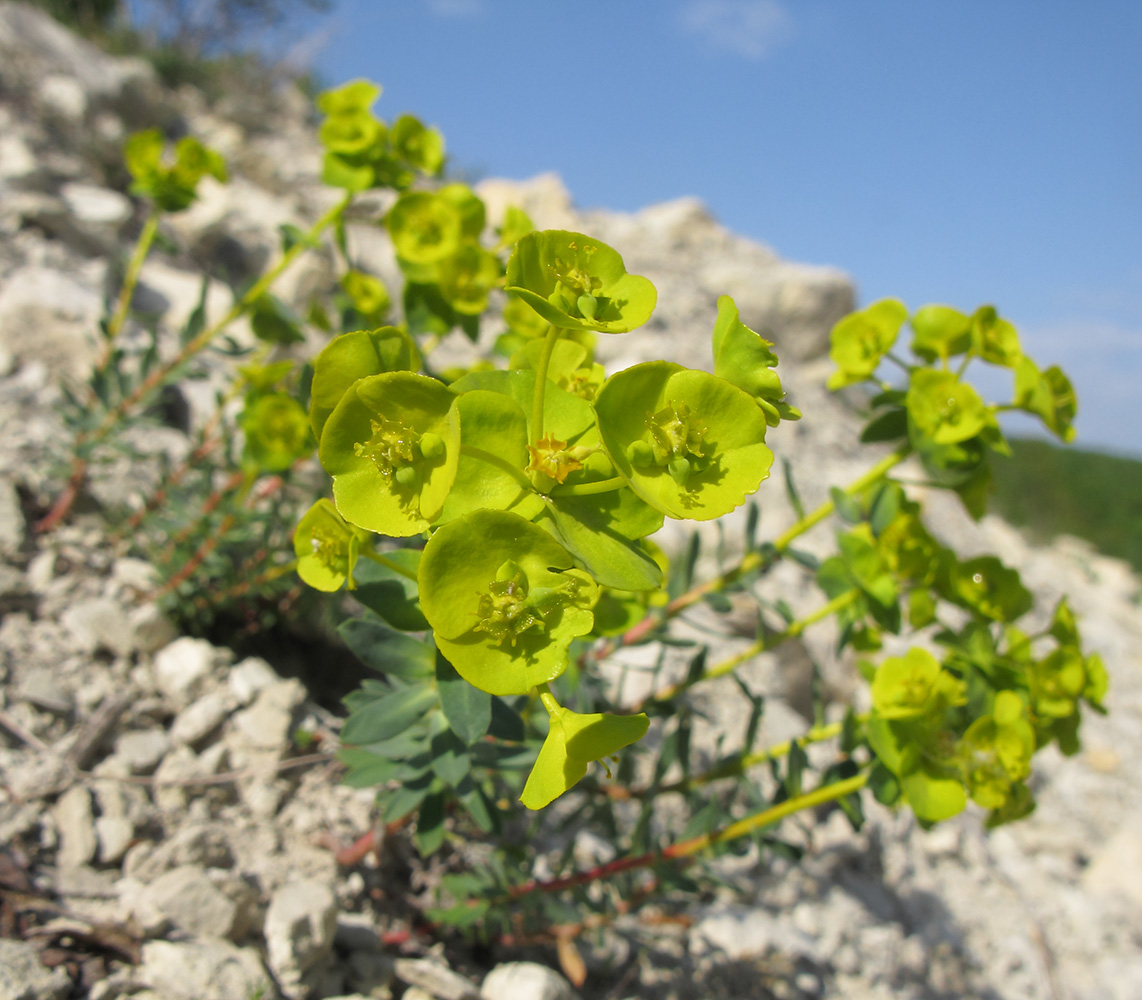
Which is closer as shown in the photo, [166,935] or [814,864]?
[166,935]

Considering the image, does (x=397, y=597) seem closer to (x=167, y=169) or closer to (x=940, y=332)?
(x=940, y=332)

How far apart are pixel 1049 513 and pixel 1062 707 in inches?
700

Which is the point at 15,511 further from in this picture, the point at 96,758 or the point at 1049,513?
the point at 1049,513

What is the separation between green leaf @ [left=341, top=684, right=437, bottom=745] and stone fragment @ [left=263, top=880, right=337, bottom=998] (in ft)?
1.83

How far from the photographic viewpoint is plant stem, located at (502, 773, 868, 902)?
1.88m

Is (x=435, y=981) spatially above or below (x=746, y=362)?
below

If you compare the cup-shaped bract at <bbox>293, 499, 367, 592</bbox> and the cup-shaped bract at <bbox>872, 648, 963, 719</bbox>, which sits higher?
the cup-shaped bract at <bbox>872, 648, 963, 719</bbox>

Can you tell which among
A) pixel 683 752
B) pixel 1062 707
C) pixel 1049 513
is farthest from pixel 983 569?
pixel 1049 513

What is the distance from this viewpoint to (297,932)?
1730mm

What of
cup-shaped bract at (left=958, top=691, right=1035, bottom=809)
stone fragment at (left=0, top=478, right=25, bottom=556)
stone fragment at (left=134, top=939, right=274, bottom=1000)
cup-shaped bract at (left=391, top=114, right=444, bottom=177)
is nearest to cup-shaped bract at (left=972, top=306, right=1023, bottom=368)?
cup-shaped bract at (left=958, top=691, right=1035, bottom=809)

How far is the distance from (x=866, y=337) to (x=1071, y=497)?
796 inches

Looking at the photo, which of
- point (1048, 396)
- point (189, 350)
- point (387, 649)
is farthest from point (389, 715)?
point (189, 350)

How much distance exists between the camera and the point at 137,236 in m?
4.94

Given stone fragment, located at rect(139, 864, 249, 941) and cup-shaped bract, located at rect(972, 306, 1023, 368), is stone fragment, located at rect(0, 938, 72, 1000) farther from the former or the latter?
cup-shaped bract, located at rect(972, 306, 1023, 368)
